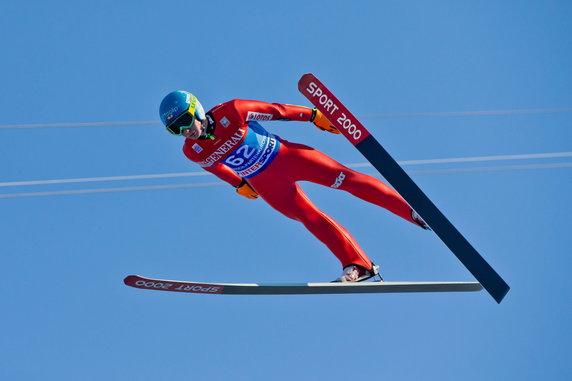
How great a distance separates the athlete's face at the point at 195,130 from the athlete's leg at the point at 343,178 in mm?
627

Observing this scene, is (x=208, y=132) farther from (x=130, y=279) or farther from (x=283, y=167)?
(x=130, y=279)

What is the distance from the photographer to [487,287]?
7.56 metres

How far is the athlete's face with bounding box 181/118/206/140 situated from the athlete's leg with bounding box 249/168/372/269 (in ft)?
1.75

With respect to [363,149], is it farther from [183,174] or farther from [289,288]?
[183,174]

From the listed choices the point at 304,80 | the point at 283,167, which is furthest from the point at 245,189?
the point at 304,80

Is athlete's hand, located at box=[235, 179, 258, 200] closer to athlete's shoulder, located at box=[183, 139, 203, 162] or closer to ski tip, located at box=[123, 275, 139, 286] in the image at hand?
athlete's shoulder, located at box=[183, 139, 203, 162]

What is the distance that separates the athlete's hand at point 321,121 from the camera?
309 inches

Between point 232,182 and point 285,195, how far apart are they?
0.51 m

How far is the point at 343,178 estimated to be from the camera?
789 centimetres

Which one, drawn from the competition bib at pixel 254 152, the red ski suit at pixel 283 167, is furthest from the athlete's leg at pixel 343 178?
the competition bib at pixel 254 152

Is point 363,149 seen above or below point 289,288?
above

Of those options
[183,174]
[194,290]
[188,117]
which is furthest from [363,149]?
[183,174]

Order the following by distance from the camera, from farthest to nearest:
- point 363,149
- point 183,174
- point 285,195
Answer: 1. point 183,174
2. point 285,195
3. point 363,149

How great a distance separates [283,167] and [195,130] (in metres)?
0.68
